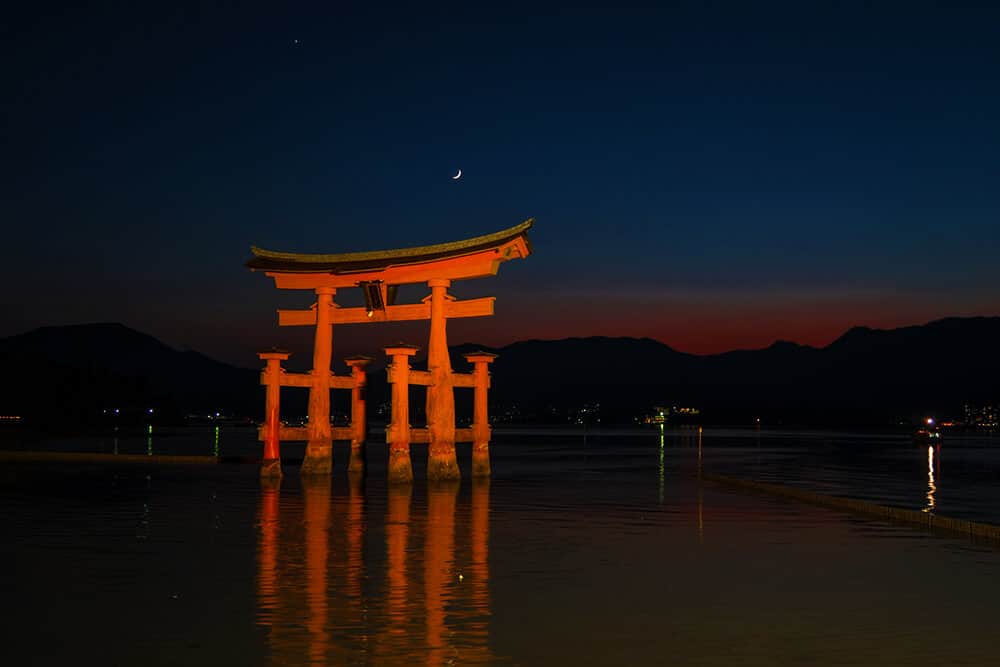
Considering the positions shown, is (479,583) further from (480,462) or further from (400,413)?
(480,462)

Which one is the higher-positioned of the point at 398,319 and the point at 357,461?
the point at 398,319

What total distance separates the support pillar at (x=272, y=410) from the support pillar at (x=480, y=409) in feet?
21.8

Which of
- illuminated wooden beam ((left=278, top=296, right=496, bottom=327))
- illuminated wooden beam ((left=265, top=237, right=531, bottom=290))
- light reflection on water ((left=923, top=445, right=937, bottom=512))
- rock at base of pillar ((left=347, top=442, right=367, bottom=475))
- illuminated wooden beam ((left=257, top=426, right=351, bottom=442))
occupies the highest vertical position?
illuminated wooden beam ((left=265, top=237, right=531, bottom=290))

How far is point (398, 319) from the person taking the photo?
34.7 meters

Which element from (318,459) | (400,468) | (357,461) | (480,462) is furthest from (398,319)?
(357,461)

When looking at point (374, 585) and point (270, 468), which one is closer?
point (374, 585)

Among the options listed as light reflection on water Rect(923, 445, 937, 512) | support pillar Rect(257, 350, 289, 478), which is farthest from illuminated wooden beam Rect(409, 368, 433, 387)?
light reflection on water Rect(923, 445, 937, 512)

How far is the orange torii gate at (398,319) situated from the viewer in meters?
32.5

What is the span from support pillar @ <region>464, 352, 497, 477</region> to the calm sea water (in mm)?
7700

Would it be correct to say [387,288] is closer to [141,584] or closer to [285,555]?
[285,555]

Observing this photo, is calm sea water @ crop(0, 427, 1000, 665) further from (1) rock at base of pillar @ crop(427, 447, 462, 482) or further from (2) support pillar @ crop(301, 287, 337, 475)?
(2) support pillar @ crop(301, 287, 337, 475)

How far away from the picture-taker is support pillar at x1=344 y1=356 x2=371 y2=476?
40344 mm

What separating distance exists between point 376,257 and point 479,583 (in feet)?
67.7

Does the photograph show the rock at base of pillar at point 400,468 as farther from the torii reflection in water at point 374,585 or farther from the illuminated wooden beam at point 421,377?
the torii reflection in water at point 374,585
